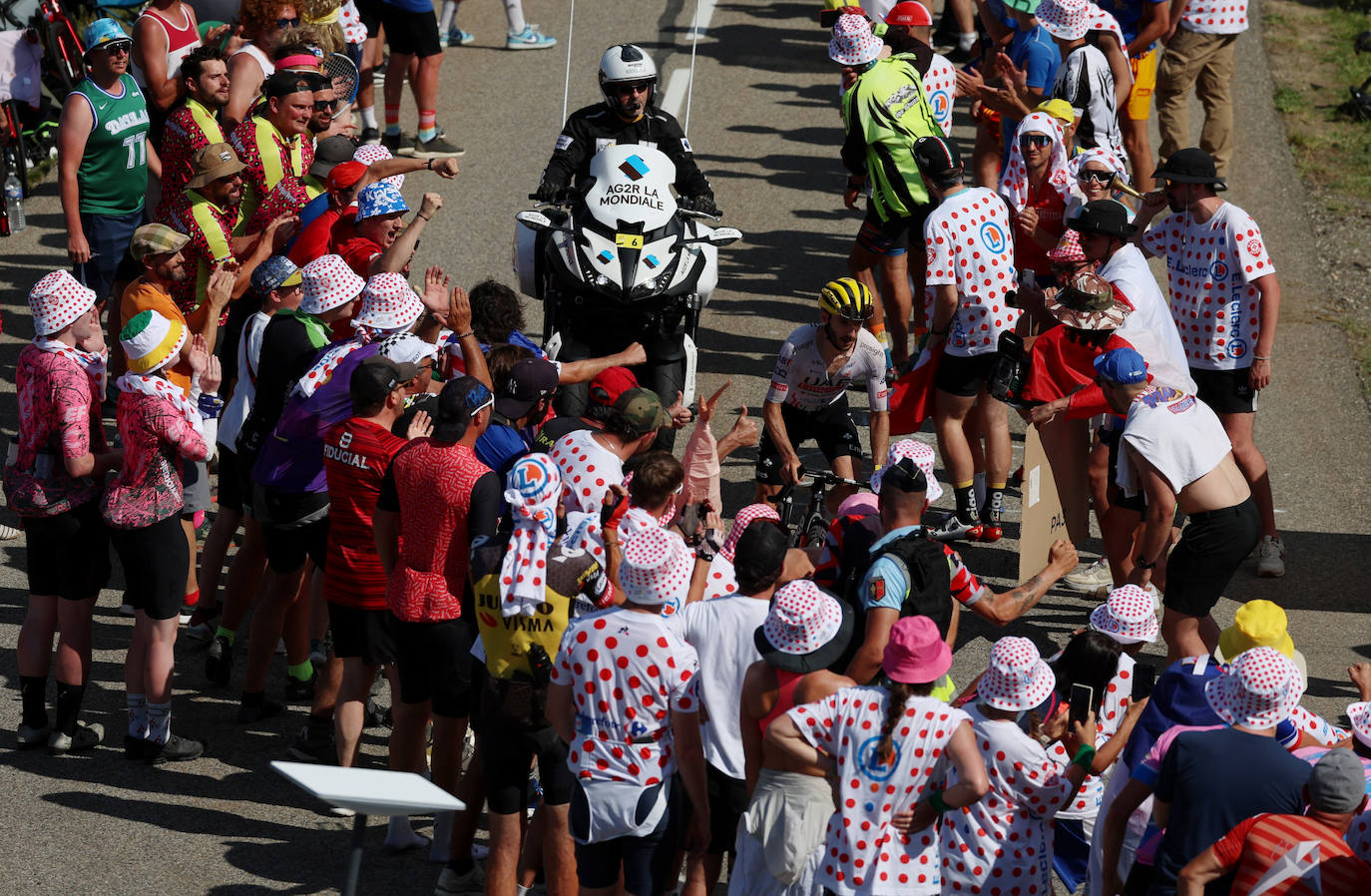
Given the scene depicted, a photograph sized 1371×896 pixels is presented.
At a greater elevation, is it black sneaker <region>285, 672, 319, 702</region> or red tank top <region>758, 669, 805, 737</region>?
red tank top <region>758, 669, 805, 737</region>

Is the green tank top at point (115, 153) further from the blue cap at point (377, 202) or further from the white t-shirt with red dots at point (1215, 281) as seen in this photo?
the white t-shirt with red dots at point (1215, 281)

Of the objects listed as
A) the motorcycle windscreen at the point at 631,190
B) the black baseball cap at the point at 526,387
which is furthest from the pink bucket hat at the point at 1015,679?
the motorcycle windscreen at the point at 631,190

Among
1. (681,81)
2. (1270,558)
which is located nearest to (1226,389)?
(1270,558)

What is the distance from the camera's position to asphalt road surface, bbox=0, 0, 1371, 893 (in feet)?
21.5

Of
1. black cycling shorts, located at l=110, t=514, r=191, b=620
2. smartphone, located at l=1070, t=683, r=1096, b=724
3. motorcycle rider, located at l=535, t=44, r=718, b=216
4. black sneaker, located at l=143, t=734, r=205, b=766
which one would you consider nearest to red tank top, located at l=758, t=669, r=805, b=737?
smartphone, located at l=1070, t=683, r=1096, b=724

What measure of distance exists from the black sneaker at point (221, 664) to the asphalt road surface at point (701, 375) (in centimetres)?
6

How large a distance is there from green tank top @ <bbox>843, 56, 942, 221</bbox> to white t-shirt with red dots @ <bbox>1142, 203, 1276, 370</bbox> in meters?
1.76

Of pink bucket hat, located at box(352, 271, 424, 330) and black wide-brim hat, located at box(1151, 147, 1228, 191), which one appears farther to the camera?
black wide-brim hat, located at box(1151, 147, 1228, 191)

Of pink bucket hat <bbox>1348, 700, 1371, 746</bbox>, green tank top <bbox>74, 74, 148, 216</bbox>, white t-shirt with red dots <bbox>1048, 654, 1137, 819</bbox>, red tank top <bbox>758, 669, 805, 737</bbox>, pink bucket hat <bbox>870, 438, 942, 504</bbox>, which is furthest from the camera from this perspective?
green tank top <bbox>74, 74, 148, 216</bbox>

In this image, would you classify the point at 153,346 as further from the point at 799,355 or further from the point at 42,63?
the point at 42,63

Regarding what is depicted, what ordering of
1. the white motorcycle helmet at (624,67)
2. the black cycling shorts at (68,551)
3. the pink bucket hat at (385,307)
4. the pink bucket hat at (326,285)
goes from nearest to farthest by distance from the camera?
the black cycling shorts at (68,551), the pink bucket hat at (385,307), the pink bucket hat at (326,285), the white motorcycle helmet at (624,67)

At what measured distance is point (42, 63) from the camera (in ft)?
41.4

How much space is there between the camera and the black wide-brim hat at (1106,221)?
324 inches

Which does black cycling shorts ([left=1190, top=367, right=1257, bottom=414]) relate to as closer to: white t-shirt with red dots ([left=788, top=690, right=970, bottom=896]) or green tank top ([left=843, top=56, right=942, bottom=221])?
green tank top ([left=843, top=56, right=942, bottom=221])
